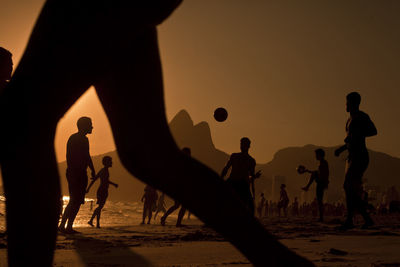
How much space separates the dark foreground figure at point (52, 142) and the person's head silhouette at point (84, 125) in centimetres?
696

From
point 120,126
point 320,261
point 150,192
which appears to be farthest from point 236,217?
point 150,192

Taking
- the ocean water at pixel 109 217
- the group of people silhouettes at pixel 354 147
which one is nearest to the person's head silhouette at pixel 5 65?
the ocean water at pixel 109 217

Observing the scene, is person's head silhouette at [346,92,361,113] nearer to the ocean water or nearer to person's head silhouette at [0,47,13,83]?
the ocean water

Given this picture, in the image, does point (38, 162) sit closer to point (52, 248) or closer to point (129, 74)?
point (52, 248)

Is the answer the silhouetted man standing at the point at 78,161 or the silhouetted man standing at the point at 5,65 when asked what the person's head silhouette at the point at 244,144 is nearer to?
the silhouetted man standing at the point at 78,161

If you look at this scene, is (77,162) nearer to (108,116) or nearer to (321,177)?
(108,116)

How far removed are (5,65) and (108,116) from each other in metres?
1.68

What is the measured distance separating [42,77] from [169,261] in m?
2.24

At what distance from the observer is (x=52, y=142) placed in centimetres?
133

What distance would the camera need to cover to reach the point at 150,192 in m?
16.3

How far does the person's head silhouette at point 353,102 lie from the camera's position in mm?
7941

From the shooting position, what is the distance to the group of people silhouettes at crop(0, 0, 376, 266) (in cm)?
124

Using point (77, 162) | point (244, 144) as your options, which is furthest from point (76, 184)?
point (244, 144)

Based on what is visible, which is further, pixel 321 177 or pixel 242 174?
pixel 321 177
